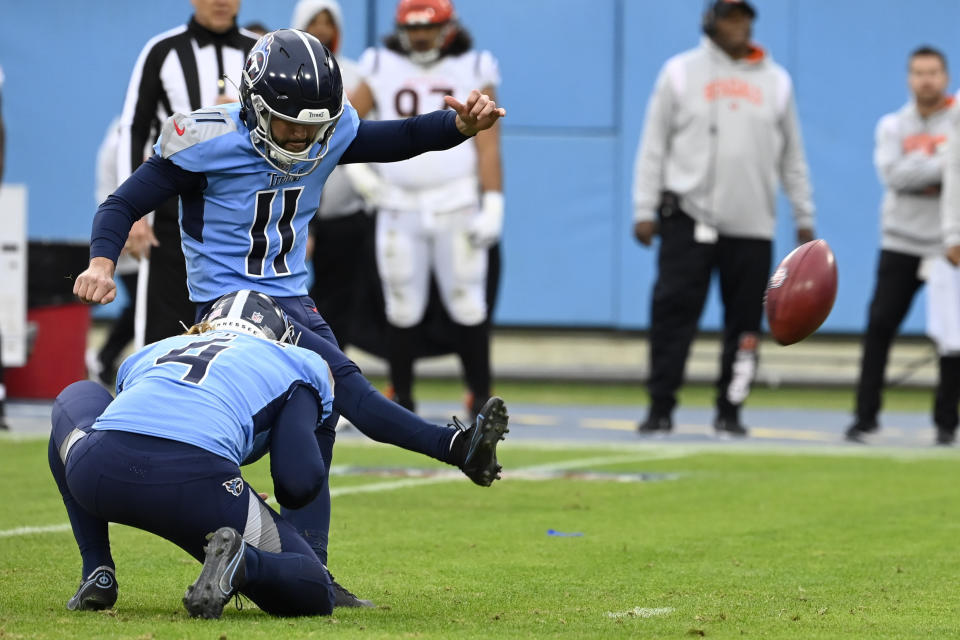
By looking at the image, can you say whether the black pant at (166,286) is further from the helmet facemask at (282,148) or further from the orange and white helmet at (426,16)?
the orange and white helmet at (426,16)

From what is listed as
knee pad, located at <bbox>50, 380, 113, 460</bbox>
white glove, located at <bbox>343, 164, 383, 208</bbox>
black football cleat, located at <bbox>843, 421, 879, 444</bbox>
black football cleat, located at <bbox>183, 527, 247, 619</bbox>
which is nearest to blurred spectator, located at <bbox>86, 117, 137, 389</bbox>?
white glove, located at <bbox>343, 164, 383, 208</bbox>

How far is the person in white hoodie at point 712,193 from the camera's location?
31.9 ft

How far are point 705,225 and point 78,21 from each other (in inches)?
272

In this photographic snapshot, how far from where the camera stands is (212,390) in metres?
4.04

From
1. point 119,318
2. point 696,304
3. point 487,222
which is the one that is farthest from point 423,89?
point 119,318

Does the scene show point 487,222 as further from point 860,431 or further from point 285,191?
point 285,191

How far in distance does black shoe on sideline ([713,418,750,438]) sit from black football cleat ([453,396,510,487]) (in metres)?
5.61

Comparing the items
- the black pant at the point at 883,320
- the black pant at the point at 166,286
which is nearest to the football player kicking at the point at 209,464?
the black pant at the point at 166,286

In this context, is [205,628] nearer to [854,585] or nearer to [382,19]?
[854,585]

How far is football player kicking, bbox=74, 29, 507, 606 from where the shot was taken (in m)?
4.45

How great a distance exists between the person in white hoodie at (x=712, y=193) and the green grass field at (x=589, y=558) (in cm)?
144

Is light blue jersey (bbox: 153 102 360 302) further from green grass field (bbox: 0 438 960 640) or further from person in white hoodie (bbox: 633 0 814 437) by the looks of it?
person in white hoodie (bbox: 633 0 814 437)

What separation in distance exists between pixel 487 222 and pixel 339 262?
4.85 feet

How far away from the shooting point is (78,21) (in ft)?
47.2
